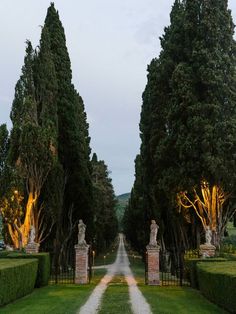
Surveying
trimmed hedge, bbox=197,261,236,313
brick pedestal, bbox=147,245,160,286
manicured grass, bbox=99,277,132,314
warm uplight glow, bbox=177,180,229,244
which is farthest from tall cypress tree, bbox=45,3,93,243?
trimmed hedge, bbox=197,261,236,313

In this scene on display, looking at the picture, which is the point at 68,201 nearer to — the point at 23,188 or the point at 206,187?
the point at 23,188

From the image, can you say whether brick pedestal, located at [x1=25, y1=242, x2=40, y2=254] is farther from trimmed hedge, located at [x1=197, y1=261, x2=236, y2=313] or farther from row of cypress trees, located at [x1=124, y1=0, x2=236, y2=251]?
trimmed hedge, located at [x1=197, y1=261, x2=236, y2=313]

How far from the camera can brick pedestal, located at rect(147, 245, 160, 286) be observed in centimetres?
2386

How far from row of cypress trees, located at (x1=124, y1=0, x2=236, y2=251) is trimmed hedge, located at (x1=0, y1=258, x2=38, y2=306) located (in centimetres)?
862

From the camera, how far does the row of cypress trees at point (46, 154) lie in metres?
27.9

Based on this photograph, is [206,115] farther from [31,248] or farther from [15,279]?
[15,279]

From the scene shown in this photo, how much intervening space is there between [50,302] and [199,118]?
11726 mm

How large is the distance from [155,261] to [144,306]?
30.8 ft

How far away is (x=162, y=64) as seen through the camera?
28.8 m

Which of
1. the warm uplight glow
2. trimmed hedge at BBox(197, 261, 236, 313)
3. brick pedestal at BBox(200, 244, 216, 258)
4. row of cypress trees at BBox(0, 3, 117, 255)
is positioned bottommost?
trimmed hedge at BBox(197, 261, 236, 313)

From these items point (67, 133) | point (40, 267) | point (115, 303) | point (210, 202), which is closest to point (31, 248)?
point (40, 267)

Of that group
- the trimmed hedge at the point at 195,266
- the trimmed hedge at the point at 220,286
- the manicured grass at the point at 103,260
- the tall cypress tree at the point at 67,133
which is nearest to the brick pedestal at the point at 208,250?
the trimmed hedge at the point at 195,266

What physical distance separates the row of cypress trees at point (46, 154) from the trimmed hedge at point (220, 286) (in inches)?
516

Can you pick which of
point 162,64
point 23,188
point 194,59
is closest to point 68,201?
point 23,188
